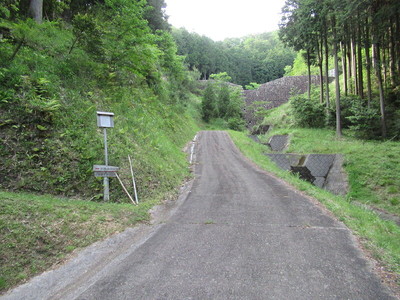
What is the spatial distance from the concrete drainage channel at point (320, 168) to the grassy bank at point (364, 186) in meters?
0.47

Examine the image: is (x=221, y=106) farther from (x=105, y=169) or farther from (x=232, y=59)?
(x=105, y=169)

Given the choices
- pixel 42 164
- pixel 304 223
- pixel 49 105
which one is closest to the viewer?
pixel 304 223

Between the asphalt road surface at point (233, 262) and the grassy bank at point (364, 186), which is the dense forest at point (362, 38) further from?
the asphalt road surface at point (233, 262)

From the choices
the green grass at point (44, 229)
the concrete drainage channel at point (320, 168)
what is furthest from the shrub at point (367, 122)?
the green grass at point (44, 229)

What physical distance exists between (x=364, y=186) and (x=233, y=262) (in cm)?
1080

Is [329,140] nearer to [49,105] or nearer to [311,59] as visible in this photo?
[311,59]

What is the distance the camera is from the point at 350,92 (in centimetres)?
2370

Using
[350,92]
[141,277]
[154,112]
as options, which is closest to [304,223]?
[141,277]

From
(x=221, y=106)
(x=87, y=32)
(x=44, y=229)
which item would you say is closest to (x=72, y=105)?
(x=87, y=32)

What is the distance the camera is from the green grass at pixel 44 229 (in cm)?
364

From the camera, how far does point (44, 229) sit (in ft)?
14.2

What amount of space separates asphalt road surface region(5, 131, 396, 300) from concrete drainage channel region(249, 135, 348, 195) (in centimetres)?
677

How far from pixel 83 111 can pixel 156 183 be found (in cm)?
379

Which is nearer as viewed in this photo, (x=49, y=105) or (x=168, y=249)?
(x=168, y=249)
